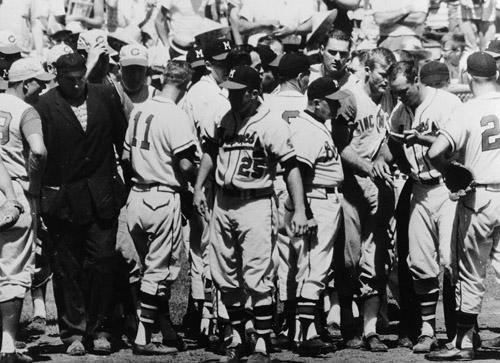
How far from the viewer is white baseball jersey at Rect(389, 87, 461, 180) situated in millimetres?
10211

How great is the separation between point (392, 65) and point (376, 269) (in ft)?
5.97

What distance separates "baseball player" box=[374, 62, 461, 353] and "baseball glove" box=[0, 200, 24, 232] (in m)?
3.16

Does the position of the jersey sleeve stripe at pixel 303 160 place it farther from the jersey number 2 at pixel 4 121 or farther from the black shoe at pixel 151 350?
the jersey number 2 at pixel 4 121

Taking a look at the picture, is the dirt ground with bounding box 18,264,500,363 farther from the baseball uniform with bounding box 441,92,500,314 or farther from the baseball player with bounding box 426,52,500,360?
the baseball uniform with bounding box 441,92,500,314

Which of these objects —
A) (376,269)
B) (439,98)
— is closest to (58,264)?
(376,269)

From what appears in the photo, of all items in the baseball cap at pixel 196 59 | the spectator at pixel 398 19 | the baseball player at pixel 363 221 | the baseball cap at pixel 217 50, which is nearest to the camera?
the baseball player at pixel 363 221

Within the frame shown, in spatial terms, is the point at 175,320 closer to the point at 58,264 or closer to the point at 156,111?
the point at 58,264

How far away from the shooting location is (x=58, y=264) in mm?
10258

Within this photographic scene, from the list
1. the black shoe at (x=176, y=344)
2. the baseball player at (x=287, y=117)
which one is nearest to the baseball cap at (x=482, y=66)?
the baseball player at (x=287, y=117)

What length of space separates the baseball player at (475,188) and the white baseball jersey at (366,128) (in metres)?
1.17

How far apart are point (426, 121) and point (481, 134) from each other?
2.79ft

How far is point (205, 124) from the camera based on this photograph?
10.6 meters

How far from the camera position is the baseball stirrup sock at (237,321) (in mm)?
9492

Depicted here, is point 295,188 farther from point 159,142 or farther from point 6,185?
point 6,185
